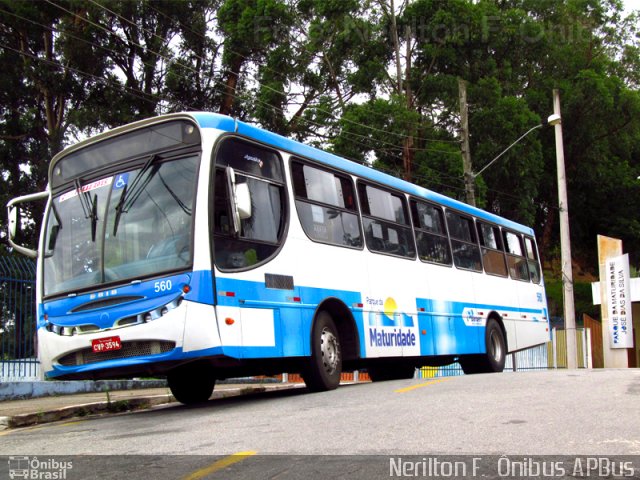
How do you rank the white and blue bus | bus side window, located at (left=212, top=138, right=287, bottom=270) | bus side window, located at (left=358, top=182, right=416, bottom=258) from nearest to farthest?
the white and blue bus, bus side window, located at (left=212, top=138, right=287, bottom=270), bus side window, located at (left=358, top=182, right=416, bottom=258)

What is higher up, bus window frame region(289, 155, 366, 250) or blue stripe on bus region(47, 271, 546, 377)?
bus window frame region(289, 155, 366, 250)

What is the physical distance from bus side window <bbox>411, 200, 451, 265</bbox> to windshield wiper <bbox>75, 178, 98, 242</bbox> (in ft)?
19.6

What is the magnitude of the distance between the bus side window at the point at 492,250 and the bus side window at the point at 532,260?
1885mm

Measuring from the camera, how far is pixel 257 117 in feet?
92.5

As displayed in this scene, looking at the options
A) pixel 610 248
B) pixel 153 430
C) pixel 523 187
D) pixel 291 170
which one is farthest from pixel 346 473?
pixel 523 187

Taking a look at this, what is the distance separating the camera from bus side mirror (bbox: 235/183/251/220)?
27.6 feet

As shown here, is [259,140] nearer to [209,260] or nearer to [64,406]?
[209,260]

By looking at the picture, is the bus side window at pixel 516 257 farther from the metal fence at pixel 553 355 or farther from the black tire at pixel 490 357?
the metal fence at pixel 553 355

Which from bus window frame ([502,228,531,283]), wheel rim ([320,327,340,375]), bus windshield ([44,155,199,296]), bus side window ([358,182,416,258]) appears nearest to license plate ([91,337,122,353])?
bus windshield ([44,155,199,296])

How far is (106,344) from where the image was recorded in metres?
8.46

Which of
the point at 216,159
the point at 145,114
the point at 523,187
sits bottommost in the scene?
the point at 216,159

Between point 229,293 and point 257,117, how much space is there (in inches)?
804

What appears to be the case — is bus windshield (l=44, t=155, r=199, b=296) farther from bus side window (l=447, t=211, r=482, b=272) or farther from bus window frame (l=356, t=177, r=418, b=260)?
bus side window (l=447, t=211, r=482, b=272)

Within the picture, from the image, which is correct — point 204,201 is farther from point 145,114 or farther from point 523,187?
point 523,187
